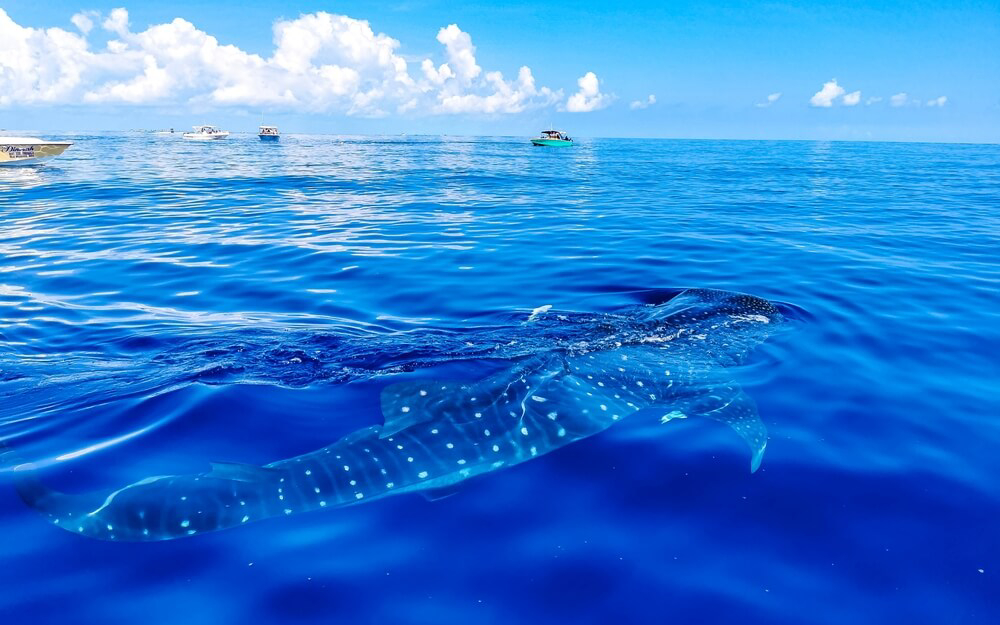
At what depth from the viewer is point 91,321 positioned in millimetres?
11195

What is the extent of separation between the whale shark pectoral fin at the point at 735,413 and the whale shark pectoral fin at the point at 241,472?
4494 mm

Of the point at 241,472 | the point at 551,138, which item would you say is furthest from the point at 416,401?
the point at 551,138

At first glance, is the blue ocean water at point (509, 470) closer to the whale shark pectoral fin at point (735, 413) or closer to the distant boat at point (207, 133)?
the whale shark pectoral fin at point (735, 413)

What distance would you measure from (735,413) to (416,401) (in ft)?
12.6

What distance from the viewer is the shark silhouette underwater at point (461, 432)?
546 centimetres

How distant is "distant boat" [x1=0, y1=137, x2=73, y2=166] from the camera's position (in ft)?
148

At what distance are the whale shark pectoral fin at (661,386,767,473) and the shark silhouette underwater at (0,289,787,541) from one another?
0.05 feet

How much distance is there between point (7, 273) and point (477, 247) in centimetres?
1191

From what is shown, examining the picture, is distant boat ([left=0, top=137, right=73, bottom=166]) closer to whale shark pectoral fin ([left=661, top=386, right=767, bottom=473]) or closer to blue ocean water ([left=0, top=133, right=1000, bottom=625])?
blue ocean water ([left=0, top=133, right=1000, bottom=625])

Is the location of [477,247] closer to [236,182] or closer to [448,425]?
[448,425]

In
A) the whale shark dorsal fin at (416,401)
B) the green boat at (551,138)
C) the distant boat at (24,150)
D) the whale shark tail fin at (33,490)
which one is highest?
the green boat at (551,138)

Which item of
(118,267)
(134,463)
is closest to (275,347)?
(134,463)

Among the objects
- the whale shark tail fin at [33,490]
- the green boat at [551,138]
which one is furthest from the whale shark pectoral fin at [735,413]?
the green boat at [551,138]

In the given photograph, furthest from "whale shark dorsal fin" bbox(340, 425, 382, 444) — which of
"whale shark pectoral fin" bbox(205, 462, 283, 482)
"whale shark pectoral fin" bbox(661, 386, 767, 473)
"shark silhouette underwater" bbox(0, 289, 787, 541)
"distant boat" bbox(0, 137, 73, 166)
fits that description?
"distant boat" bbox(0, 137, 73, 166)
